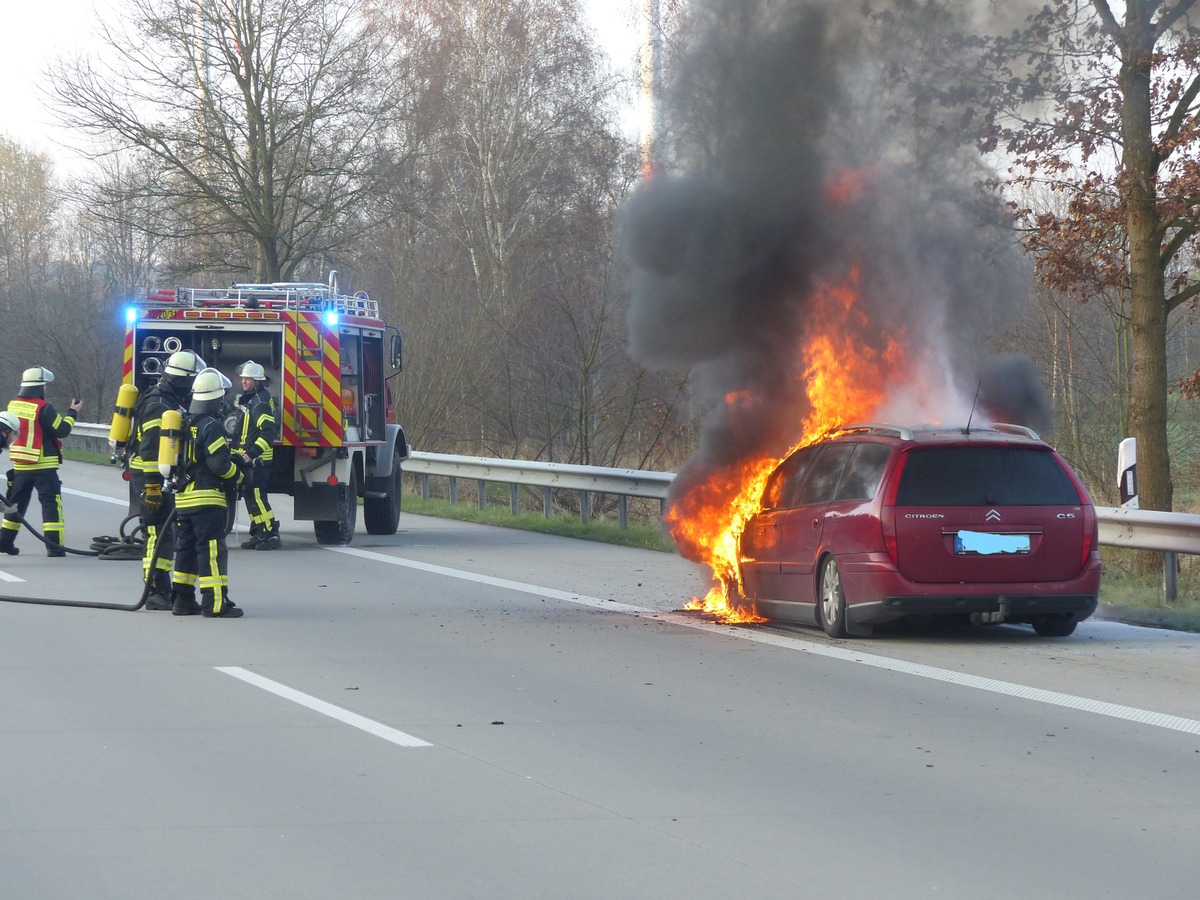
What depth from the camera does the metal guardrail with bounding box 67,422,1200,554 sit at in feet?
38.7

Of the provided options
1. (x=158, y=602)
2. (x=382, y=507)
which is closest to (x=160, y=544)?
(x=158, y=602)

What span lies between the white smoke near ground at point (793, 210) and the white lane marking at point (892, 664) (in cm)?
157

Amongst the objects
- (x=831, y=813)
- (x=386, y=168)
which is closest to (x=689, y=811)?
(x=831, y=813)

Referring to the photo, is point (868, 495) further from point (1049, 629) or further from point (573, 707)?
point (573, 707)

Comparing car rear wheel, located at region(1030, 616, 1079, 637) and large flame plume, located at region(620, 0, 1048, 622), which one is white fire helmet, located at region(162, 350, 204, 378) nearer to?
large flame plume, located at region(620, 0, 1048, 622)

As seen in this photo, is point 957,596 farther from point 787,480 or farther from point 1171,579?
point 1171,579

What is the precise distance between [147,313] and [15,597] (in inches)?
217

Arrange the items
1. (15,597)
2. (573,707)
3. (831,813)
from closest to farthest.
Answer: (831,813) → (573,707) → (15,597)

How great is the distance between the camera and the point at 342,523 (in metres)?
17.3

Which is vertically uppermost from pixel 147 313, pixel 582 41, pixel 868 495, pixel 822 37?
pixel 582 41

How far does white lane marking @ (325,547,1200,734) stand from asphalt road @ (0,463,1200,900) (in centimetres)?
4

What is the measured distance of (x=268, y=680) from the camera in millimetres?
8773

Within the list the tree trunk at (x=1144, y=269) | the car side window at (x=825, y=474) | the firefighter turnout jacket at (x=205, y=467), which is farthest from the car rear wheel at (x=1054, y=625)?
the firefighter turnout jacket at (x=205, y=467)

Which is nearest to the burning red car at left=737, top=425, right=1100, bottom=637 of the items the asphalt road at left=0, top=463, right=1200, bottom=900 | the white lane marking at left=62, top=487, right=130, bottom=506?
the asphalt road at left=0, top=463, right=1200, bottom=900
